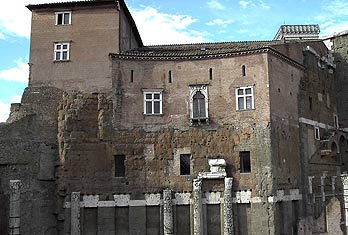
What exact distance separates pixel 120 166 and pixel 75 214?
3.75 meters

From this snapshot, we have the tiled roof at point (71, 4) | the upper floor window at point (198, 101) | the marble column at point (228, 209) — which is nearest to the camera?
the marble column at point (228, 209)

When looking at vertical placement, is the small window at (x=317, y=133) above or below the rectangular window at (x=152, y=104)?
below

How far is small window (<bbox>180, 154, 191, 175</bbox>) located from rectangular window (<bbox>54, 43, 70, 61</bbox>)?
9.39 m

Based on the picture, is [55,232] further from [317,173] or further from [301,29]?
[301,29]

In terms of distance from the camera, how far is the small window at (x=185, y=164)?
82.1 ft

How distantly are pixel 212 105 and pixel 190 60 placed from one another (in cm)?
319

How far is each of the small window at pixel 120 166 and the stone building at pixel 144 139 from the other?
0.20 feet

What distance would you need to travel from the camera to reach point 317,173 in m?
28.5

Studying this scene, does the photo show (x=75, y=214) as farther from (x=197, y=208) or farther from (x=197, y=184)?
(x=197, y=184)

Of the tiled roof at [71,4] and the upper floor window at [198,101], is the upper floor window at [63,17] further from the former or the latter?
the upper floor window at [198,101]

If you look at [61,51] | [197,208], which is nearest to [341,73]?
[197,208]

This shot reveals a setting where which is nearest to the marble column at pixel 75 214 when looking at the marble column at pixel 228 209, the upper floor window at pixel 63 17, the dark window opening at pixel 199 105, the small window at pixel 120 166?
the small window at pixel 120 166

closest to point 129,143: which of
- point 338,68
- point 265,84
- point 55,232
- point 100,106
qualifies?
point 100,106

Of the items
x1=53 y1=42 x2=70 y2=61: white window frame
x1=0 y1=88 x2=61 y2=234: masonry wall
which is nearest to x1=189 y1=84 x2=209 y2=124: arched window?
x1=53 y1=42 x2=70 y2=61: white window frame
